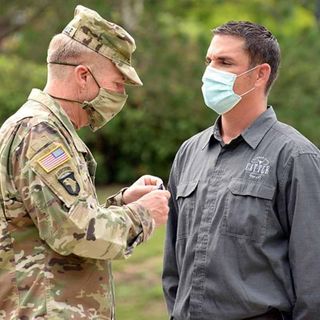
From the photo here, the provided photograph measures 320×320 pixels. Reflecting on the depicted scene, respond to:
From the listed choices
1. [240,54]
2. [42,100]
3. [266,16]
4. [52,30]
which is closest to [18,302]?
[42,100]

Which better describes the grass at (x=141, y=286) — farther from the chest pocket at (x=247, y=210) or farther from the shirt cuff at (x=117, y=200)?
the chest pocket at (x=247, y=210)

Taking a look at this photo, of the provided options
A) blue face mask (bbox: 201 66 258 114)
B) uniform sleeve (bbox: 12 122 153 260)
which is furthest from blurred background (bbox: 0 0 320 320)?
uniform sleeve (bbox: 12 122 153 260)

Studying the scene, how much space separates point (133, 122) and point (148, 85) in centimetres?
59

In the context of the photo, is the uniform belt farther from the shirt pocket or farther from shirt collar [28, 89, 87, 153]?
shirt collar [28, 89, 87, 153]

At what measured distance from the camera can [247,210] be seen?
11.4ft

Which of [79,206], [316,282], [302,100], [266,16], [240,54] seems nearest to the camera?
[79,206]

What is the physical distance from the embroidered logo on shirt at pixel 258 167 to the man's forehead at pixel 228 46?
47cm

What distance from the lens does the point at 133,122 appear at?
13.1m

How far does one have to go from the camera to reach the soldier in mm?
3086

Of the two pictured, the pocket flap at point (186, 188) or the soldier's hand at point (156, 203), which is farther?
the pocket flap at point (186, 188)

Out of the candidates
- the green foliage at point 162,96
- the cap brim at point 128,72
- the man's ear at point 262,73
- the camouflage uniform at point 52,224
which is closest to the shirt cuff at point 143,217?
the camouflage uniform at point 52,224

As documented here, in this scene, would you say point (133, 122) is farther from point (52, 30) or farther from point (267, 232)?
point (267, 232)

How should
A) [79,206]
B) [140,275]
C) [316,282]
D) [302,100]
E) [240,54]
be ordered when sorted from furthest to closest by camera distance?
[302,100] → [140,275] → [240,54] → [316,282] → [79,206]

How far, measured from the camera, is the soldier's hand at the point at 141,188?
139 inches
